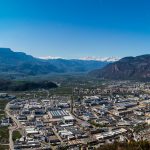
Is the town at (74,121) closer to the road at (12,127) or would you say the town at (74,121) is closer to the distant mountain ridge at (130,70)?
the road at (12,127)

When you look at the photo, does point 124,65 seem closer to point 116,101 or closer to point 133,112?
point 116,101

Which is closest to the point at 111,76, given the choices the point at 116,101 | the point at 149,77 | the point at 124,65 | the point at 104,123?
the point at 124,65

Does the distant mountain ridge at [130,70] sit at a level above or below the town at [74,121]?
above

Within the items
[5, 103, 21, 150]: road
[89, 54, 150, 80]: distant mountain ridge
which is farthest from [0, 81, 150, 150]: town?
[89, 54, 150, 80]: distant mountain ridge

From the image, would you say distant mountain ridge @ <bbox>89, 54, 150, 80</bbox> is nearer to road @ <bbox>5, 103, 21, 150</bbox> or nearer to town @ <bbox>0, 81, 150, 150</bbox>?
town @ <bbox>0, 81, 150, 150</bbox>

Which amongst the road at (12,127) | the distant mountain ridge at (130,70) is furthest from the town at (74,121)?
the distant mountain ridge at (130,70)

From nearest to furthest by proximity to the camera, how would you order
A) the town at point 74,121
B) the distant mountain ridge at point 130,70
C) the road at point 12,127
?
1. the road at point 12,127
2. the town at point 74,121
3. the distant mountain ridge at point 130,70
